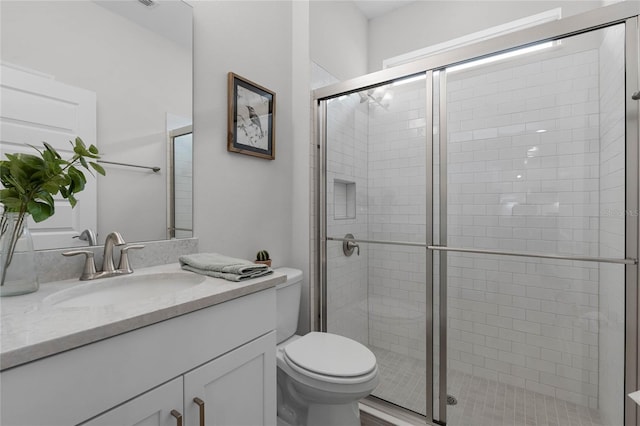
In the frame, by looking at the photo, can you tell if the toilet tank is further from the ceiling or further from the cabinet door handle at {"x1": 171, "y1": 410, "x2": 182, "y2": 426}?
the ceiling

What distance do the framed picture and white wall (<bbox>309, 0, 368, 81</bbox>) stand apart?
0.48 m

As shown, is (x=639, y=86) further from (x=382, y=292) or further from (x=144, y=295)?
(x=144, y=295)

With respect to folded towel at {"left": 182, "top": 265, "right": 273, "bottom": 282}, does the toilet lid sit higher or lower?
lower

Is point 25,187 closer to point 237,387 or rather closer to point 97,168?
point 97,168

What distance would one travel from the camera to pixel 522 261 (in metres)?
1.51

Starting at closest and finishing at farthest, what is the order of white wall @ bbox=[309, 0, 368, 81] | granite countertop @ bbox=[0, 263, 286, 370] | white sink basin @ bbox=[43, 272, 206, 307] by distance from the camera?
granite countertop @ bbox=[0, 263, 286, 370] → white sink basin @ bbox=[43, 272, 206, 307] → white wall @ bbox=[309, 0, 368, 81]

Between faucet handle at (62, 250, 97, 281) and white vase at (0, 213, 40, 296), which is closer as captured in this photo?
white vase at (0, 213, 40, 296)

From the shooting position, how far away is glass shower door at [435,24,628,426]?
1296 mm

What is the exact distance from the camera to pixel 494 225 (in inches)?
61.2

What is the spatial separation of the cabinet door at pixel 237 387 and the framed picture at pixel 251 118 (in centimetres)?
102

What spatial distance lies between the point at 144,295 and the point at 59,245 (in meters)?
0.33

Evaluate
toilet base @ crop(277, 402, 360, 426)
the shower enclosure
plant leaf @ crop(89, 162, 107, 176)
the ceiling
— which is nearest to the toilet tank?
the shower enclosure

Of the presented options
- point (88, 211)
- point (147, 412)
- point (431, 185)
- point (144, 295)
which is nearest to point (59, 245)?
point (88, 211)

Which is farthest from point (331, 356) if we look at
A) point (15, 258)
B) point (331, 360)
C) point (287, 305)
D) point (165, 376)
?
point (15, 258)
